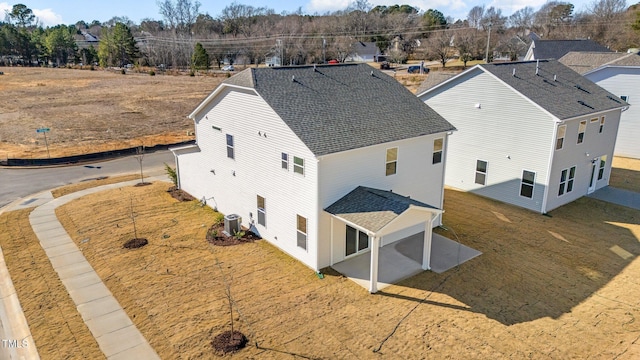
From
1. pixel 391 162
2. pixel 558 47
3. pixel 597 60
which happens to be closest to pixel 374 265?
pixel 391 162

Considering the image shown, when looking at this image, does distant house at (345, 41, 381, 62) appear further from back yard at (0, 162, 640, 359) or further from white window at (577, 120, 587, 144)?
back yard at (0, 162, 640, 359)

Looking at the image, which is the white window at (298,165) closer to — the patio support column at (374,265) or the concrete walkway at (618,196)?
the patio support column at (374,265)

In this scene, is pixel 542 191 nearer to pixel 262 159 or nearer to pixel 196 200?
pixel 262 159

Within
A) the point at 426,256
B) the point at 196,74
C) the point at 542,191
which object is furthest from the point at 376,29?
the point at 426,256

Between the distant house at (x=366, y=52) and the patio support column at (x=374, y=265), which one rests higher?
the distant house at (x=366, y=52)

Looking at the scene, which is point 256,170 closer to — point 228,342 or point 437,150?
point 228,342

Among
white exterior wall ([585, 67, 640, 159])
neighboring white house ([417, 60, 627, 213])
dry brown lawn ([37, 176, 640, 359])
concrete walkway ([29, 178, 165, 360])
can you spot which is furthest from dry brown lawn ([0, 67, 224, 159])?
white exterior wall ([585, 67, 640, 159])

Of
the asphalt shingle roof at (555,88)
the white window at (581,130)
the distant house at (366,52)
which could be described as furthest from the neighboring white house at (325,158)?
the distant house at (366,52)
